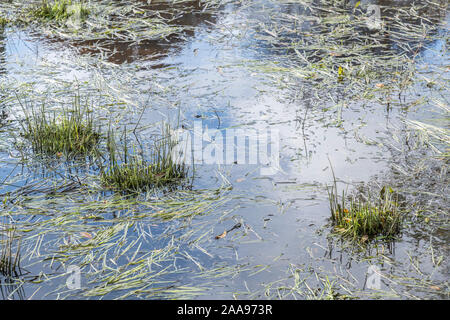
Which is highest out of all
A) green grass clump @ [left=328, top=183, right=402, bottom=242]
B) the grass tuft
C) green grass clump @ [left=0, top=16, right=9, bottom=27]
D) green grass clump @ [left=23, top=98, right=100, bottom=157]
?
green grass clump @ [left=0, top=16, right=9, bottom=27]

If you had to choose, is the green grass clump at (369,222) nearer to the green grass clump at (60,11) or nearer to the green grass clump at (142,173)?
the green grass clump at (142,173)

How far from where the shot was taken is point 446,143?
3959 mm

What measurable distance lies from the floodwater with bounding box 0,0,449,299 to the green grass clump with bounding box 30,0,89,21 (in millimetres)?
591

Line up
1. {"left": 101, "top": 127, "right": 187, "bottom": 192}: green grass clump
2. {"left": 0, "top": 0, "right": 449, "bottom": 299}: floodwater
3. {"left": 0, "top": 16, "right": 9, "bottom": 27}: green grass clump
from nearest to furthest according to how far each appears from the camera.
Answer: {"left": 0, "top": 0, "right": 449, "bottom": 299}: floodwater, {"left": 101, "top": 127, "right": 187, "bottom": 192}: green grass clump, {"left": 0, "top": 16, "right": 9, "bottom": 27}: green grass clump

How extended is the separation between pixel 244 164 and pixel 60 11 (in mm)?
4492

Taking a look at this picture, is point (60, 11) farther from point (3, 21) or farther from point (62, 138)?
point (62, 138)

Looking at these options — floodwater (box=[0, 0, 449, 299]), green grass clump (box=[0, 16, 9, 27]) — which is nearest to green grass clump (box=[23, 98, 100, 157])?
floodwater (box=[0, 0, 449, 299])

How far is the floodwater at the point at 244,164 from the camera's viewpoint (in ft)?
9.00

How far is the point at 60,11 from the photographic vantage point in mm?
7098

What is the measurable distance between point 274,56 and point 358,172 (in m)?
2.43

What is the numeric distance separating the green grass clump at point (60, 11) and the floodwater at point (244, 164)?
1.94 ft

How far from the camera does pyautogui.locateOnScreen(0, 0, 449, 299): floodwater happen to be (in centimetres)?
274

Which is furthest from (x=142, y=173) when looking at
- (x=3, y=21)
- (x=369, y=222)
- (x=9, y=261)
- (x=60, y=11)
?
(x=3, y=21)

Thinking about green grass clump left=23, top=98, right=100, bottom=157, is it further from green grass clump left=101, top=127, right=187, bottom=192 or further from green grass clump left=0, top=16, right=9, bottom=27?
green grass clump left=0, top=16, right=9, bottom=27
